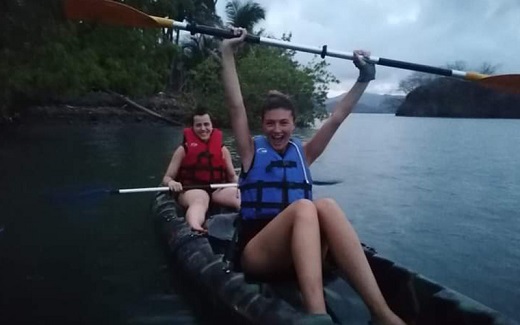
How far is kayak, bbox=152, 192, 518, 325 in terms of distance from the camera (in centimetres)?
322

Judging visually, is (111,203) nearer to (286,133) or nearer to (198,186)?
(198,186)

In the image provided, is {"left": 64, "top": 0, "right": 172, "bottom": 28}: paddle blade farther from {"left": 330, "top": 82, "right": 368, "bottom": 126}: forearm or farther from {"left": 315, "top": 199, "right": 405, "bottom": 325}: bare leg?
{"left": 315, "top": 199, "right": 405, "bottom": 325}: bare leg

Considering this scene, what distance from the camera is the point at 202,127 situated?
6168mm

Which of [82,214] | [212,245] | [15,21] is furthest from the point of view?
[15,21]

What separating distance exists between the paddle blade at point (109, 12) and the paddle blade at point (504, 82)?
2.03m

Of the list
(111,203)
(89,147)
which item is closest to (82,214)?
(111,203)

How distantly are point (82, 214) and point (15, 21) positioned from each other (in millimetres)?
2273

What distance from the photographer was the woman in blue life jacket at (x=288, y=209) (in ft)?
10.4

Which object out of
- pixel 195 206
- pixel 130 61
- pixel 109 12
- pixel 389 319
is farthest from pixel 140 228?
pixel 130 61

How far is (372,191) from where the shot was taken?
10070mm

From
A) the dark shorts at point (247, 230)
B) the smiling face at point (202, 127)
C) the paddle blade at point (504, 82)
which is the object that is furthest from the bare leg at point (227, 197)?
the paddle blade at point (504, 82)

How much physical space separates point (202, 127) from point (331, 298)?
2834 millimetres

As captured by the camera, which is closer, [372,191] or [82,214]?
[82,214]

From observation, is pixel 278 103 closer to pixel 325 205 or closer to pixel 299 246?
pixel 325 205
